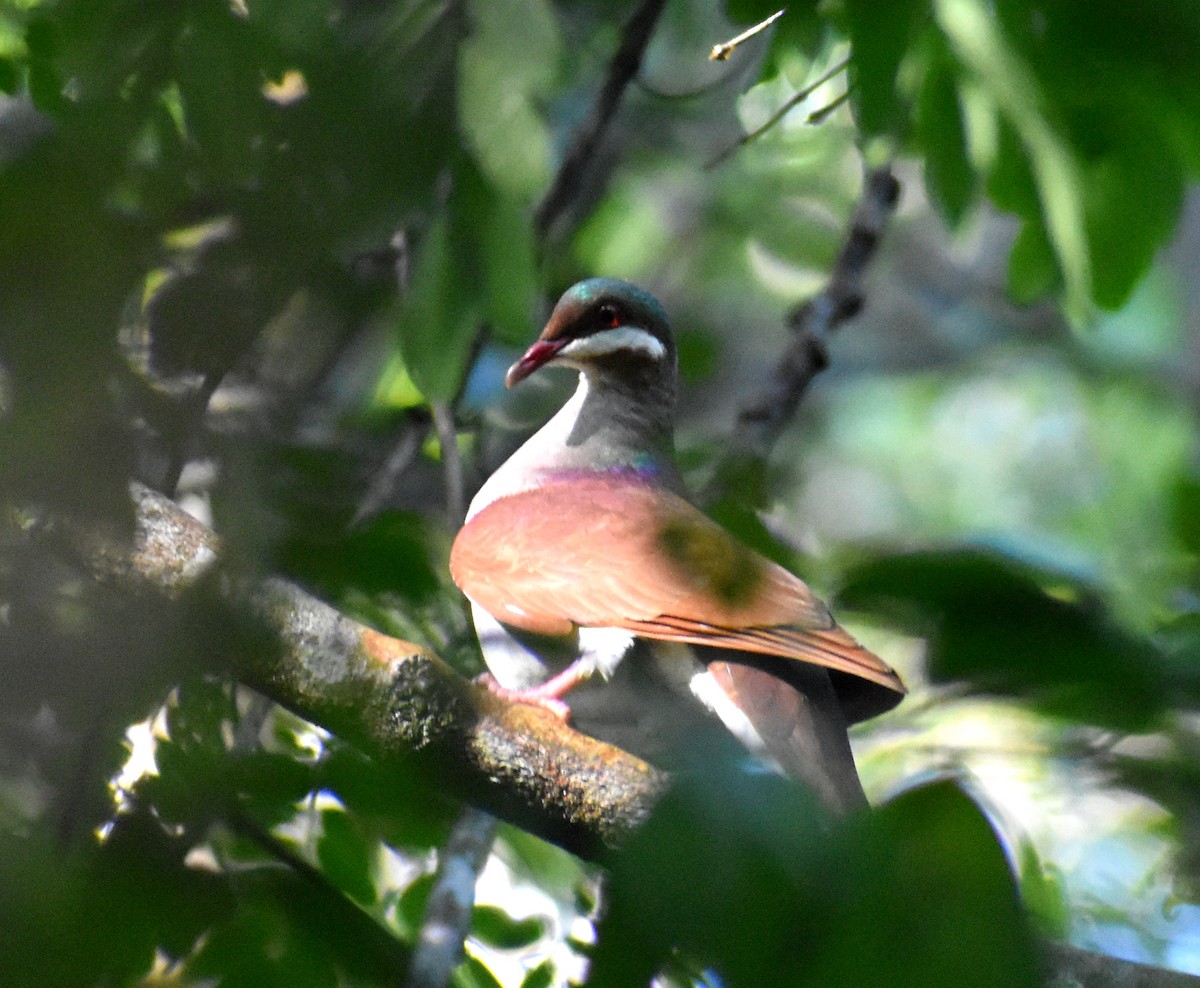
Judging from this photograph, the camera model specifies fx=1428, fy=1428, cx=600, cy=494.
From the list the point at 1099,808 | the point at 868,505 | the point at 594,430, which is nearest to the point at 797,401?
the point at 594,430

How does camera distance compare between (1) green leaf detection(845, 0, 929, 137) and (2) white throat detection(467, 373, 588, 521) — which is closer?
(1) green leaf detection(845, 0, 929, 137)

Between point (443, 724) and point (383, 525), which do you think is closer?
point (383, 525)

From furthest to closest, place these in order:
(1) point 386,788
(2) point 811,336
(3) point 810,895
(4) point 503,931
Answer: (2) point 811,336 → (4) point 503,931 → (1) point 386,788 → (3) point 810,895

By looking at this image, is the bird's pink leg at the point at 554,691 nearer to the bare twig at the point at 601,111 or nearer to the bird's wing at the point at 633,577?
the bird's wing at the point at 633,577

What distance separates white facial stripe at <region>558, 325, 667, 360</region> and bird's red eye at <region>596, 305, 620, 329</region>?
2 cm

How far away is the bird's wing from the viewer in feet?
7.95

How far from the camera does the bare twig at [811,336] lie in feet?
15.6

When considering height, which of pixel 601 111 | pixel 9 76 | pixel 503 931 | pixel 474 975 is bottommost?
pixel 503 931

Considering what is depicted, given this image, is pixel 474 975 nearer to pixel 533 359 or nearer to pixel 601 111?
pixel 533 359

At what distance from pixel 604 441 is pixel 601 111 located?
1097mm

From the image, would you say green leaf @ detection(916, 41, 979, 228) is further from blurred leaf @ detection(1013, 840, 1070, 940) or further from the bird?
blurred leaf @ detection(1013, 840, 1070, 940)

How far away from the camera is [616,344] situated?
164 inches

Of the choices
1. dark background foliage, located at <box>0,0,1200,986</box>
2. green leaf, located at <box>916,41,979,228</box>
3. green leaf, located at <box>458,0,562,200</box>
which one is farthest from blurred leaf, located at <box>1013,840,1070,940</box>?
green leaf, located at <box>458,0,562,200</box>

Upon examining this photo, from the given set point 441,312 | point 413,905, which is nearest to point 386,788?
point 441,312
